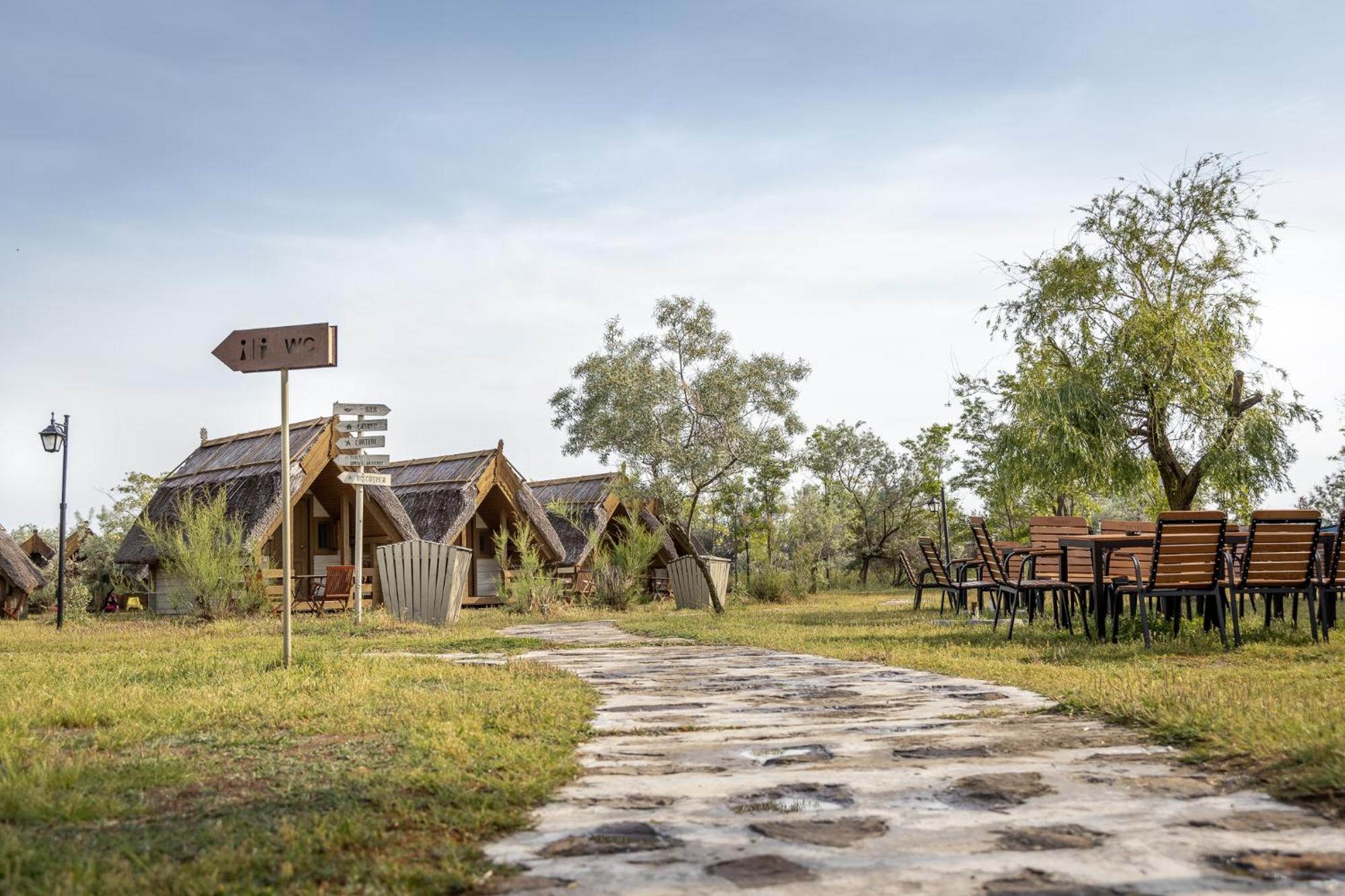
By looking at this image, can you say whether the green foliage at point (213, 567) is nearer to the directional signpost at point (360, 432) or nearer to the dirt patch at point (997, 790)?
the directional signpost at point (360, 432)

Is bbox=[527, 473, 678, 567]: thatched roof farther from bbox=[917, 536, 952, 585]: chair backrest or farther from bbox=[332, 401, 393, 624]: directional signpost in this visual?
bbox=[332, 401, 393, 624]: directional signpost

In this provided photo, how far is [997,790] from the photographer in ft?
10.7

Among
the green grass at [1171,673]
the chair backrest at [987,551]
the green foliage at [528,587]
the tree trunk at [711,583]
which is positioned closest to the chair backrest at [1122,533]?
the chair backrest at [987,551]

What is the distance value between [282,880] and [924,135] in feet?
32.8

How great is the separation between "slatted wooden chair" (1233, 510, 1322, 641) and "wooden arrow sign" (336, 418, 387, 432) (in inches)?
367

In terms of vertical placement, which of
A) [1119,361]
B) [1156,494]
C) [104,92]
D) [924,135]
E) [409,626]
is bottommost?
[409,626]

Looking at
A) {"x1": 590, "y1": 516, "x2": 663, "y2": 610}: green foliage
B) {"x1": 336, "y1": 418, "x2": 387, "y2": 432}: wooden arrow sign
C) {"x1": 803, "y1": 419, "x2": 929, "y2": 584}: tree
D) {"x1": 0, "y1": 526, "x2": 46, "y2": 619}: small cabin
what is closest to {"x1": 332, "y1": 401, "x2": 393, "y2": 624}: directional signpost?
{"x1": 336, "y1": 418, "x2": 387, "y2": 432}: wooden arrow sign

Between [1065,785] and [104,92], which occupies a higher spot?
[104,92]

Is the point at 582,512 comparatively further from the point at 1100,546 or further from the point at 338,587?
the point at 1100,546

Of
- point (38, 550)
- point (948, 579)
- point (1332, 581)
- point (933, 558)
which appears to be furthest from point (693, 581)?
point (38, 550)

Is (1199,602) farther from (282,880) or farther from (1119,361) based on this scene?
→ (282,880)

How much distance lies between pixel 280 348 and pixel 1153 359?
575 inches

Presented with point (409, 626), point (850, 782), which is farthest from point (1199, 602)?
point (409, 626)

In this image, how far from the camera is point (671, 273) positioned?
57.1 ft
